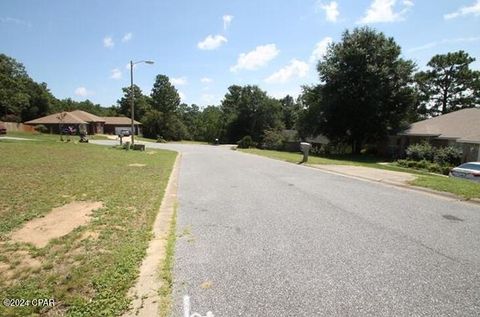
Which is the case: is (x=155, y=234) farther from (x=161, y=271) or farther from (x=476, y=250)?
(x=476, y=250)

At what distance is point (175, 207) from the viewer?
26.7 ft

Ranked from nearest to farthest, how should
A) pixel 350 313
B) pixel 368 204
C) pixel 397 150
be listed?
pixel 350 313
pixel 368 204
pixel 397 150

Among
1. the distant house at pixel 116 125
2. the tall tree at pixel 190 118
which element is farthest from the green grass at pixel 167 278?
the tall tree at pixel 190 118

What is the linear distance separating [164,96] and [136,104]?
8.87m

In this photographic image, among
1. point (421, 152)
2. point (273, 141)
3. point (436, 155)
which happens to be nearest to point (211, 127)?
point (273, 141)

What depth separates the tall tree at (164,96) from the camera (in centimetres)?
9575

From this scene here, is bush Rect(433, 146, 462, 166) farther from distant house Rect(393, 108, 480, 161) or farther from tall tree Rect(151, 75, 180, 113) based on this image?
tall tree Rect(151, 75, 180, 113)

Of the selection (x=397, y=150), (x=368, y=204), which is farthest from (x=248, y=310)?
(x=397, y=150)

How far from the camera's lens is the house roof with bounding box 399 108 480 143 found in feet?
90.6

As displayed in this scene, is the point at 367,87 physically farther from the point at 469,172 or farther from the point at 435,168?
the point at 469,172

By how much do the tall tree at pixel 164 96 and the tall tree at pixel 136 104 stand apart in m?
2.81

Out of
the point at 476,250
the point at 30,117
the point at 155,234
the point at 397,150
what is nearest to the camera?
the point at 476,250

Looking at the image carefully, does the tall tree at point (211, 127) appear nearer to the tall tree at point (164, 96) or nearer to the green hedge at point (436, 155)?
the tall tree at point (164, 96)

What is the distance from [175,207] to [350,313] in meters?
5.35
